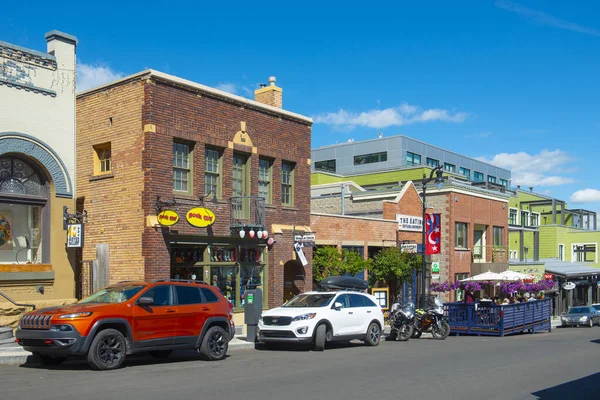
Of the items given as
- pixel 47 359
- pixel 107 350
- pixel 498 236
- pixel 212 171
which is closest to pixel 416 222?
pixel 498 236

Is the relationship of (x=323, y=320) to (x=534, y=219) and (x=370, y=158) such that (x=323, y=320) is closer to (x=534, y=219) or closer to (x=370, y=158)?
(x=534, y=219)

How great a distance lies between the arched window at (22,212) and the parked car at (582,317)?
29.3 m

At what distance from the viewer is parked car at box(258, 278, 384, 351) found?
58.0 ft

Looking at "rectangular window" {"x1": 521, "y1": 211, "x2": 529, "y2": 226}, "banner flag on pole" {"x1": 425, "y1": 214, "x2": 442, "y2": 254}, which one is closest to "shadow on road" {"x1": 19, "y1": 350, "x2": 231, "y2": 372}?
"banner flag on pole" {"x1": 425, "y1": 214, "x2": 442, "y2": 254}

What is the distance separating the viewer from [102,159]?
21.4 metres

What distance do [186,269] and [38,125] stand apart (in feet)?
20.5

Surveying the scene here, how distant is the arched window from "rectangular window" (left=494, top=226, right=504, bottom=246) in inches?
1207

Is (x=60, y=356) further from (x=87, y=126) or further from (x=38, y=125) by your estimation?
(x=87, y=126)

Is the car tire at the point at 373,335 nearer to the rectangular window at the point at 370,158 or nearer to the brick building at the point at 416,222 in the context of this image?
the brick building at the point at 416,222

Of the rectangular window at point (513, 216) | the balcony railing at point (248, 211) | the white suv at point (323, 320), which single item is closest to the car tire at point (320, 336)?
the white suv at point (323, 320)

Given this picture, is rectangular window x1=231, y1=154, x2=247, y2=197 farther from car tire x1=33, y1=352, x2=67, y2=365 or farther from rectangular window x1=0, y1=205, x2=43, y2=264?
car tire x1=33, y1=352, x2=67, y2=365

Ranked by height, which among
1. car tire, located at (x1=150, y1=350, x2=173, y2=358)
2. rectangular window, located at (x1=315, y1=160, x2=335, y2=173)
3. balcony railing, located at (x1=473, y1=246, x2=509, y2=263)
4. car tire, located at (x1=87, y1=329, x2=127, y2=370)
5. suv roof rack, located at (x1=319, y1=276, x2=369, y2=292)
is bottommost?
car tire, located at (x1=150, y1=350, x2=173, y2=358)

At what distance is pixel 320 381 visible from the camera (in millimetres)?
12242

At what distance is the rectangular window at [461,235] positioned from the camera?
37956 millimetres
